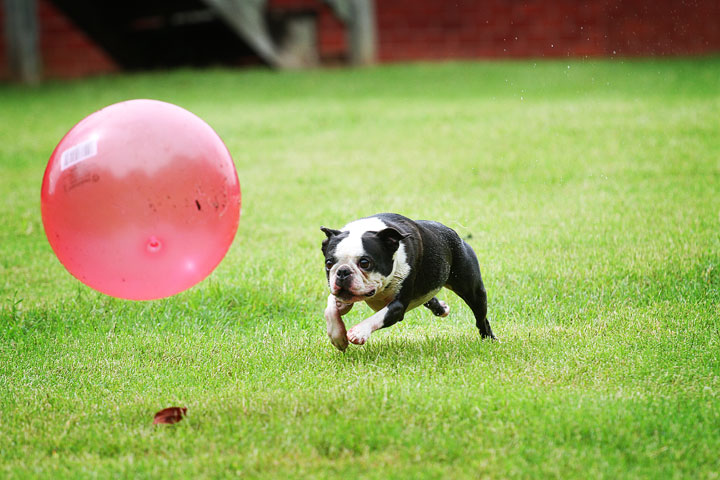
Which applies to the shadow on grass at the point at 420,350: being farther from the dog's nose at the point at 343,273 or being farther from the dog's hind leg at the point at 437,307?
the dog's nose at the point at 343,273

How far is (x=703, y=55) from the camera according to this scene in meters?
17.7

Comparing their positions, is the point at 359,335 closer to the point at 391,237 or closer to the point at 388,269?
the point at 388,269

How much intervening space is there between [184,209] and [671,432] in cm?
209

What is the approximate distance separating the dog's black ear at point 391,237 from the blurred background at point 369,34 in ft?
42.2

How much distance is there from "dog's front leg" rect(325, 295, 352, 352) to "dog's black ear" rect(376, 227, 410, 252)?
13.7 inches

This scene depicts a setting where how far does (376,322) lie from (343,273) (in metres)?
0.28

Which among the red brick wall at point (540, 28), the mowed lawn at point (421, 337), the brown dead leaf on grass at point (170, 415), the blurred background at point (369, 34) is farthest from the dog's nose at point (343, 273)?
the red brick wall at point (540, 28)

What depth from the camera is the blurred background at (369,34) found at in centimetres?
1655

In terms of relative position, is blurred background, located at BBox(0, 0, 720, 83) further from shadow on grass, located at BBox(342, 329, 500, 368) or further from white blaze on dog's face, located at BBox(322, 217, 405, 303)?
white blaze on dog's face, located at BBox(322, 217, 405, 303)

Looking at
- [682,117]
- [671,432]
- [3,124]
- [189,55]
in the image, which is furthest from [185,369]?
[189,55]

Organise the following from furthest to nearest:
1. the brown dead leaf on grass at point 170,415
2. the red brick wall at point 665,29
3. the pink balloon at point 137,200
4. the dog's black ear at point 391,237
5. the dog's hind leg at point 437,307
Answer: the red brick wall at point 665,29
the dog's hind leg at point 437,307
the dog's black ear at point 391,237
the pink balloon at point 137,200
the brown dead leaf on grass at point 170,415

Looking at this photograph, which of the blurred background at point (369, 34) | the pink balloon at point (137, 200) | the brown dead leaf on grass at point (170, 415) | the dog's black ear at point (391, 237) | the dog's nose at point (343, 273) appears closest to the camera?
the brown dead leaf on grass at point (170, 415)

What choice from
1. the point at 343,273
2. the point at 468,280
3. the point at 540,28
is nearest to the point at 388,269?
the point at 343,273

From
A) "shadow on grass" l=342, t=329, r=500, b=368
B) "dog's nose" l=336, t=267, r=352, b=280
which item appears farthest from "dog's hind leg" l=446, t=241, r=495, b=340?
"dog's nose" l=336, t=267, r=352, b=280
